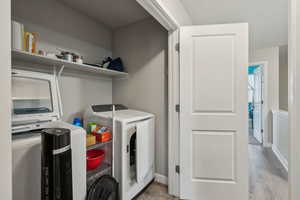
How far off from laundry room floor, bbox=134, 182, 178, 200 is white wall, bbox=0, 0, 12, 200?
5.02 feet

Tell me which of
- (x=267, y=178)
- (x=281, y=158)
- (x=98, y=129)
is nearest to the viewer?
(x=98, y=129)

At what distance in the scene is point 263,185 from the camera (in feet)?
6.21

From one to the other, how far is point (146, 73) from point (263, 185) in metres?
2.23

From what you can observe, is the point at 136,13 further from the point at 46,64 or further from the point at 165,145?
the point at 165,145

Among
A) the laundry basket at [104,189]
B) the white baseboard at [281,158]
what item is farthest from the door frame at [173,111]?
the white baseboard at [281,158]

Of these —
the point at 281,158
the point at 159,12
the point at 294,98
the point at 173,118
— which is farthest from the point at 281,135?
the point at 159,12

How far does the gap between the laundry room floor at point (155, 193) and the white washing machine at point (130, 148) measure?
81mm

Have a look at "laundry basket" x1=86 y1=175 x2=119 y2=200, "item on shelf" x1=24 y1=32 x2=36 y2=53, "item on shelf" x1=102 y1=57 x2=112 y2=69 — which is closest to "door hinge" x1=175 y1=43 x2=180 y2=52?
"item on shelf" x1=102 y1=57 x2=112 y2=69

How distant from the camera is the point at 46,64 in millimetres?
1581

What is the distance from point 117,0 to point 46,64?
3.83ft

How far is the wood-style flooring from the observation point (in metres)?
1.68

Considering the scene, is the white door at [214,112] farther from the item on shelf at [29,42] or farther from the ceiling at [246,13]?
the item on shelf at [29,42]

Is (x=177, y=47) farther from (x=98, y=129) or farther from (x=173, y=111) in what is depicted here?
(x=98, y=129)

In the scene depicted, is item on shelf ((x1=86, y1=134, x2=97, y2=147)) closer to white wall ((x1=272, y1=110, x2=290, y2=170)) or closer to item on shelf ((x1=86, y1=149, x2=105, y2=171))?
item on shelf ((x1=86, y1=149, x2=105, y2=171))
